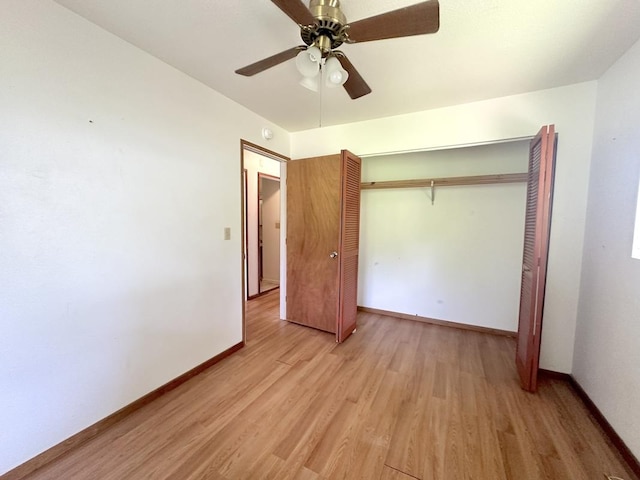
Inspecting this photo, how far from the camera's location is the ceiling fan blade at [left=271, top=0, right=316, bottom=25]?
99cm

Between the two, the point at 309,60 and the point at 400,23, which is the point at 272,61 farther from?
the point at 400,23

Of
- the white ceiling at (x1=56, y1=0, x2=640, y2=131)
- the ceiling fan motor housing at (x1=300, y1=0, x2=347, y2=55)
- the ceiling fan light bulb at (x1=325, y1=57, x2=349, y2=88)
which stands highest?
the white ceiling at (x1=56, y1=0, x2=640, y2=131)

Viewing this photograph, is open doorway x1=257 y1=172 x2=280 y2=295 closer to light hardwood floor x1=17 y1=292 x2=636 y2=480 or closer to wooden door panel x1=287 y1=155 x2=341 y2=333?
wooden door panel x1=287 y1=155 x2=341 y2=333

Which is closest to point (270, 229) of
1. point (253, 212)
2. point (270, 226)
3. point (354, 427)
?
point (270, 226)

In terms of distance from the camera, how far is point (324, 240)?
282cm

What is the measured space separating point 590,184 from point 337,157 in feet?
6.90

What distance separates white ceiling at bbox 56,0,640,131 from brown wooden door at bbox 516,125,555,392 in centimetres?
50

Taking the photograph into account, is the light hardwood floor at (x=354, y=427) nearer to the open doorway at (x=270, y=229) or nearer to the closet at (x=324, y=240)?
the closet at (x=324, y=240)

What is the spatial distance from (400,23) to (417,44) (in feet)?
2.08

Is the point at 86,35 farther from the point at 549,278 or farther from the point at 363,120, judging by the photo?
the point at 549,278

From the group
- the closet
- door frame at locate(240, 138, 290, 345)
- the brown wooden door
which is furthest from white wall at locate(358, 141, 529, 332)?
door frame at locate(240, 138, 290, 345)

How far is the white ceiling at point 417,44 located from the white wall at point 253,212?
1.74 meters

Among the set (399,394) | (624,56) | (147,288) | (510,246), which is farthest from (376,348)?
(624,56)

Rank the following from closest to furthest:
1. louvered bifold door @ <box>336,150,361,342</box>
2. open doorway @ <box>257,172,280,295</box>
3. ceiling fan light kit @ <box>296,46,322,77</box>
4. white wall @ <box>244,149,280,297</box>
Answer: ceiling fan light kit @ <box>296,46,322,77</box> → louvered bifold door @ <box>336,150,361,342</box> → white wall @ <box>244,149,280,297</box> → open doorway @ <box>257,172,280,295</box>
